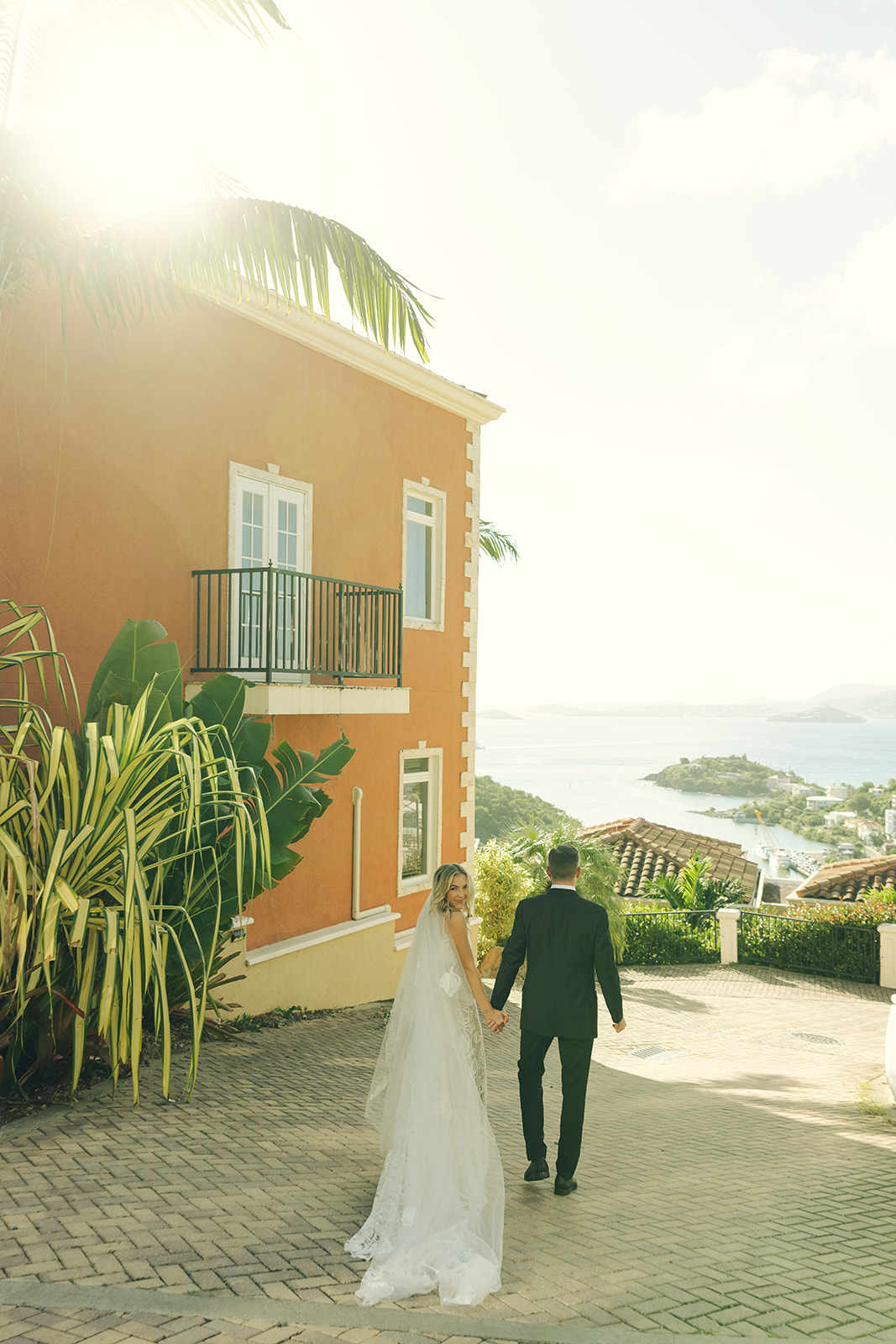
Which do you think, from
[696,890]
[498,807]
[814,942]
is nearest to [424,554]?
[814,942]

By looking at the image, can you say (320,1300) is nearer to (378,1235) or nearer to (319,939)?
(378,1235)

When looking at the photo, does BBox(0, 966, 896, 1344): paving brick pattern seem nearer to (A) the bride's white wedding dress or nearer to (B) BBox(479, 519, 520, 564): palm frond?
(A) the bride's white wedding dress

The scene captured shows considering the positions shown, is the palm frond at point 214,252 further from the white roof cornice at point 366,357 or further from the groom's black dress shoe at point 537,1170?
the groom's black dress shoe at point 537,1170

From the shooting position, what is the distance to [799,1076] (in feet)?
34.0

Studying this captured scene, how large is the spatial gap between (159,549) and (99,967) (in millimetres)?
4693

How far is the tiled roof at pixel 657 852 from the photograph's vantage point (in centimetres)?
2881

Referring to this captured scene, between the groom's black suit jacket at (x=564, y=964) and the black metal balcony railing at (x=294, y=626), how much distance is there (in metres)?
4.78

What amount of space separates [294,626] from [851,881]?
2183cm

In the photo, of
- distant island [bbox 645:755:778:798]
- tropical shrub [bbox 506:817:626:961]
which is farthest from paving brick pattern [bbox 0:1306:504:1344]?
distant island [bbox 645:755:778:798]

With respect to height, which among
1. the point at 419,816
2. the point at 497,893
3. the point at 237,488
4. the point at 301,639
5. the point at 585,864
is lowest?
the point at 497,893

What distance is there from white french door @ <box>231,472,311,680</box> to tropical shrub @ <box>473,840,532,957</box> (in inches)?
306

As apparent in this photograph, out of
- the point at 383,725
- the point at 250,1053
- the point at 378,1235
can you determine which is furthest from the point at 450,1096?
the point at 383,725

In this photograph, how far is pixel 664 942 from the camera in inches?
858

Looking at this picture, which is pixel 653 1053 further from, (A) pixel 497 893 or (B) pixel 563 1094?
(B) pixel 563 1094
